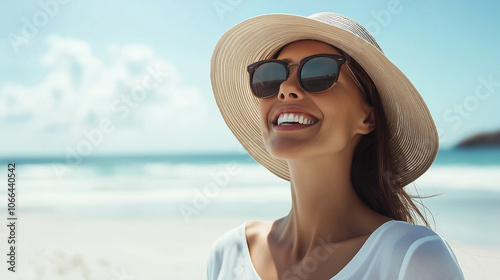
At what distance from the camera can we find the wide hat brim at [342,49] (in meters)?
1.79

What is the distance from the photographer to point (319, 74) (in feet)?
5.91

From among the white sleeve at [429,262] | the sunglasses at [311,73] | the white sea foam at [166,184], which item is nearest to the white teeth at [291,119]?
the sunglasses at [311,73]

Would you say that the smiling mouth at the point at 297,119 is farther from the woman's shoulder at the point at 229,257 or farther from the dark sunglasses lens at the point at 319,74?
the woman's shoulder at the point at 229,257

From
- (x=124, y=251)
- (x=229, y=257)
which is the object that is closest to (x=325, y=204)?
(x=229, y=257)

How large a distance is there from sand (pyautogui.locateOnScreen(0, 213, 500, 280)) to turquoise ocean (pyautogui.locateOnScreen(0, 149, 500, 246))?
56 cm

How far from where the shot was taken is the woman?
1776mm

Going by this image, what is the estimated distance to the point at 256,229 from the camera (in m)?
2.20

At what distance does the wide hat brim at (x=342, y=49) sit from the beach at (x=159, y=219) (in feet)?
0.93

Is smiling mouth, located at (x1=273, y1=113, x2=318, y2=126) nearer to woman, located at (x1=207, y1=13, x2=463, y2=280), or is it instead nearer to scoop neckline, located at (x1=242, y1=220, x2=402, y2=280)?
woman, located at (x1=207, y1=13, x2=463, y2=280)

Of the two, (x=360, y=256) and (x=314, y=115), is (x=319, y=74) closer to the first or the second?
(x=314, y=115)

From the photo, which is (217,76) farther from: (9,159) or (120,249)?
(9,159)

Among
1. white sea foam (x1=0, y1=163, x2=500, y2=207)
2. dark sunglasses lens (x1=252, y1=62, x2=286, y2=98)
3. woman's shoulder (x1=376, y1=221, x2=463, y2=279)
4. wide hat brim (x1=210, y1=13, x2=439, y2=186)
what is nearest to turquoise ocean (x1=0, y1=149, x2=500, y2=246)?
white sea foam (x1=0, y1=163, x2=500, y2=207)

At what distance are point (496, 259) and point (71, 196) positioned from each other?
1199 cm

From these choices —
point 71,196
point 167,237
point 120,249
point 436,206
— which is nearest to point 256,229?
point 120,249
